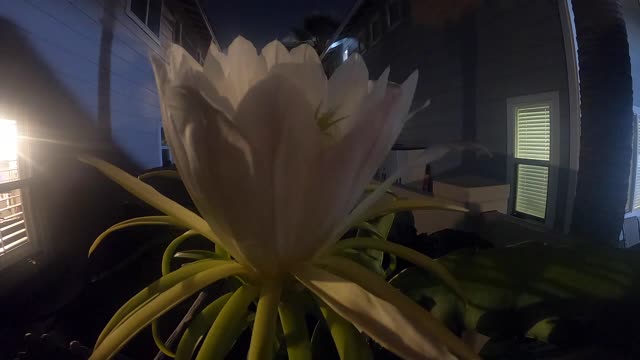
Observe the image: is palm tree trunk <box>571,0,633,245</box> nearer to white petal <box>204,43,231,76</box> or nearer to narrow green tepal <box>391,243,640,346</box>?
narrow green tepal <box>391,243,640,346</box>

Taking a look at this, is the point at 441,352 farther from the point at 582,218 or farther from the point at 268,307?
the point at 582,218

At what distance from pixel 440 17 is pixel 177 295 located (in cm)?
34

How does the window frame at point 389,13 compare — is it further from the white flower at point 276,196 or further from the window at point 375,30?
the white flower at point 276,196

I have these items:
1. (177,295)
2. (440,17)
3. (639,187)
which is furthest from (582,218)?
(177,295)

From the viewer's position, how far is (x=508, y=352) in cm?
23

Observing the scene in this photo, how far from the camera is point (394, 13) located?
35cm

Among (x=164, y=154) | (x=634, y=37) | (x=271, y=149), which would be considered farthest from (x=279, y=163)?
(x=634, y=37)

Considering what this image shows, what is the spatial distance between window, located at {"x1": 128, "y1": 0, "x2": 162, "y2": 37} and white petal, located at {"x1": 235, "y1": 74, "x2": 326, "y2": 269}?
0.23 meters

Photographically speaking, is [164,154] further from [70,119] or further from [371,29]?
[371,29]

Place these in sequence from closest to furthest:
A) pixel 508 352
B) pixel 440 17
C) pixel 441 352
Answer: pixel 441 352 → pixel 508 352 → pixel 440 17

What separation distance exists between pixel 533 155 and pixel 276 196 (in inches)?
11.2

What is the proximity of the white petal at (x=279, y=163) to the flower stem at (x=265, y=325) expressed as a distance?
0.01 meters

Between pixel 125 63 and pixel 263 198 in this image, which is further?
pixel 125 63

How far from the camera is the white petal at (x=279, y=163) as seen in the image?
14 cm
